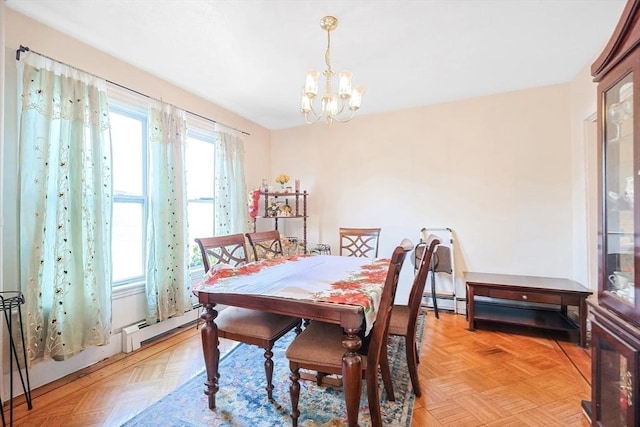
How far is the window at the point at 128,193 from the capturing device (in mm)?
2525

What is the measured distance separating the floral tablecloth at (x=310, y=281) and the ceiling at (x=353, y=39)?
5.63 feet

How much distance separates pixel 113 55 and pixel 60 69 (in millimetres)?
500

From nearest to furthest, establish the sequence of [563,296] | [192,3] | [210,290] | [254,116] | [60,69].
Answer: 1. [210,290]
2. [192,3]
3. [60,69]
4. [563,296]
5. [254,116]

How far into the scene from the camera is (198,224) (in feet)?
11.0

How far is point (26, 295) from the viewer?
182 cm

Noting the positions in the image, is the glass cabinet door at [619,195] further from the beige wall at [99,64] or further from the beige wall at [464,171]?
the beige wall at [99,64]

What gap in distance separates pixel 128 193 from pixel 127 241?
43 cm

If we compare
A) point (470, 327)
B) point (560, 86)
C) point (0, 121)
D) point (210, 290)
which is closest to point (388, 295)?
point (210, 290)

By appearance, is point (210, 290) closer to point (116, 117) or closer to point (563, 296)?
point (116, 117)

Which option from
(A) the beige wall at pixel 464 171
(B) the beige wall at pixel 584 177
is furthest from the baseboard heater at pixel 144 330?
(B) the beige wall at pixel 584 177

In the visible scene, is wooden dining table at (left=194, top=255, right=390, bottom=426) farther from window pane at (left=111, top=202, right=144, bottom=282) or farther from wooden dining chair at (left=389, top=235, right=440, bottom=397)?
window pane at (left=111, top=202, right=144, bottom=282)

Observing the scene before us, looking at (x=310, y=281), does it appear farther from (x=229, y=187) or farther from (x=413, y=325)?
(x=229, y=187)

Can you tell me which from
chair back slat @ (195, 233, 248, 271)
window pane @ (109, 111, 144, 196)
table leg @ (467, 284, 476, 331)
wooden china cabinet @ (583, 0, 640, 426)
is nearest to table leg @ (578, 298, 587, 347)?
table leg @ (467, 284, 476, 331)

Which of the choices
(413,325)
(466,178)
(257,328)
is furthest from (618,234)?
(466,178)
